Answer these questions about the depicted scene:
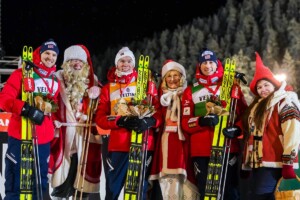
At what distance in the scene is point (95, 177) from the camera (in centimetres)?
488

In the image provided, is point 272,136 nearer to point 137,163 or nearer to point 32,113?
point 137,163

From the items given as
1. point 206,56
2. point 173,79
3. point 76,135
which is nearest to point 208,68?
point 206,56

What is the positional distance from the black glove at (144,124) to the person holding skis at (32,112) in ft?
2.34

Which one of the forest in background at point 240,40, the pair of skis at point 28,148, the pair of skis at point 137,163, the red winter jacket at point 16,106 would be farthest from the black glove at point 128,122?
the forest in background at point 240,40

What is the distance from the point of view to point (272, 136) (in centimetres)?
423

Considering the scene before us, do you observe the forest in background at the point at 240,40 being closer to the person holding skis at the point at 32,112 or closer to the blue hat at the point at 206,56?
the blue hat at the point at 206,56

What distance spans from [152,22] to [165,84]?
28227mm

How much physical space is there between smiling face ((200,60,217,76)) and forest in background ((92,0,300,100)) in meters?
15.4

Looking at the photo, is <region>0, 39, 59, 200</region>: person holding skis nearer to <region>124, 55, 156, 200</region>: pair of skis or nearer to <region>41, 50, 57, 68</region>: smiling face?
<region>41, 50, 57, 68</region>: smiling face

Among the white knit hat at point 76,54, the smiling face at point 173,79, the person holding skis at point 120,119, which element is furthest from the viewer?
the white knit hat at point 76,54

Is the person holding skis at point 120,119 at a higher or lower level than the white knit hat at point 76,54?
lower

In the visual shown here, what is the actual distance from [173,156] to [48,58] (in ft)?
4.42

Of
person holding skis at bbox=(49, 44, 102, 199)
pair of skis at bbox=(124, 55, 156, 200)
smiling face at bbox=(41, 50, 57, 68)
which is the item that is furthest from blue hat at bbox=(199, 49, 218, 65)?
smiling face at bbox=(41, 50, 57, 68)

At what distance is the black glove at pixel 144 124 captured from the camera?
4.36 metres
